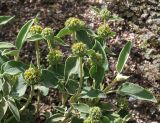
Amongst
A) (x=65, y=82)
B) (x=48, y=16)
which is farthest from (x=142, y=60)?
(x=65, y=82)

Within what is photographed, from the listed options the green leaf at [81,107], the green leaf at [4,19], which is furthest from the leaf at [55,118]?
the green leaf at [4,19]

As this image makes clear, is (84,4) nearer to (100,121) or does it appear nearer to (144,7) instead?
(144,7)

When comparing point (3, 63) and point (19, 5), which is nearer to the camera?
point (3, 63)

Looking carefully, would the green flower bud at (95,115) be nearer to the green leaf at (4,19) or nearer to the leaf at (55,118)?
the leaf at (55,118)

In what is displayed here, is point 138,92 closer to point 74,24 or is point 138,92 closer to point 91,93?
point 91,93

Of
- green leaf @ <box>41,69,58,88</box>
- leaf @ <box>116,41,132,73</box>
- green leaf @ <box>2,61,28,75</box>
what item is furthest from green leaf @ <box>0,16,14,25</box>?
leaf @ <box>116,41,132,73</box>

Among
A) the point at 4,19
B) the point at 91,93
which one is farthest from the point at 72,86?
the point at 4,19

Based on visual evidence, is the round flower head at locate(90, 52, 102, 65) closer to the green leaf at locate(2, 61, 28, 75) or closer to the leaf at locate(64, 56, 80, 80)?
the leaf at locate(64, 56, 80, 80)
